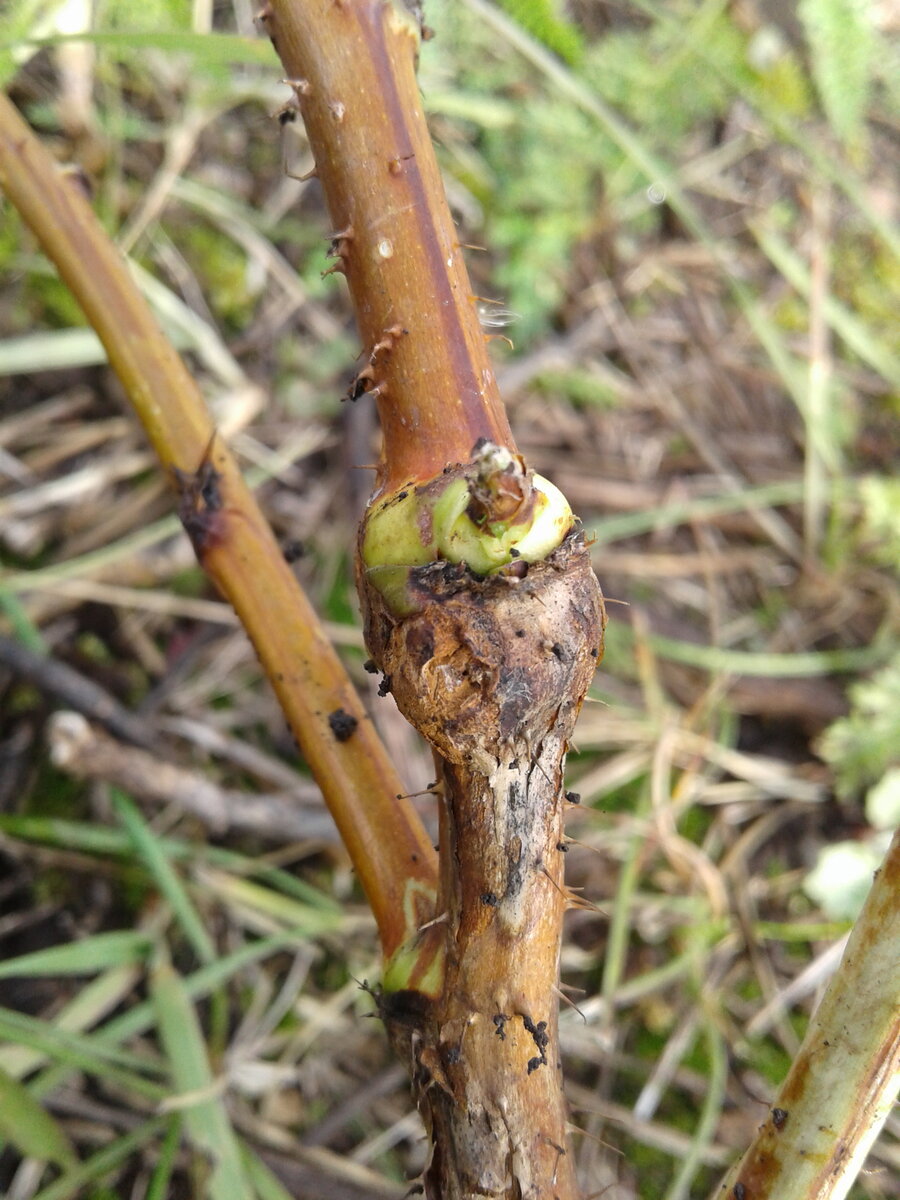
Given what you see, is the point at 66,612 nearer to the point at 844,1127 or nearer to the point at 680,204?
the point at 680,204

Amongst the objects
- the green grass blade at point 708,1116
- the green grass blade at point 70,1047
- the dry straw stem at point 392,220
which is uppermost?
the dry straw stem at point 392,220

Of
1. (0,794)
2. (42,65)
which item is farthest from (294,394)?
(0,794)

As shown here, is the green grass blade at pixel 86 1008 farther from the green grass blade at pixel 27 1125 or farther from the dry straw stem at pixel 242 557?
the dry straw stem at pixel 242 557

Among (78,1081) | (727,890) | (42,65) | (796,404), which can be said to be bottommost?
(727,890)

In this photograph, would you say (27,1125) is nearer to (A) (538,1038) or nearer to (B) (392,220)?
(A) (538,1038)

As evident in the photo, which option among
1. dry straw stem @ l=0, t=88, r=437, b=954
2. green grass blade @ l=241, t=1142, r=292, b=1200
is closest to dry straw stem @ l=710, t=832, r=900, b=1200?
dry straw stem @ l=0, t=88, r=437, b=954

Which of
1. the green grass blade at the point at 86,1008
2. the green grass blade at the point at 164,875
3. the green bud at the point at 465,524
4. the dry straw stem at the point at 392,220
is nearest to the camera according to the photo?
the green bud at the point at 465,524

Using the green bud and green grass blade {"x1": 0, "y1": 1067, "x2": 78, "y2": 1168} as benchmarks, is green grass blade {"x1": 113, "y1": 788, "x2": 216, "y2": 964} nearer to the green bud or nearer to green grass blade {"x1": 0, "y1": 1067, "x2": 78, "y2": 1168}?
green grass blade {"x1": 0, "y1": 1067, "x2": 78, "y2": 1168}

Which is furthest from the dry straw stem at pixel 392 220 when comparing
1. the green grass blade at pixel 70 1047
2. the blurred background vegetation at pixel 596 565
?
the green grass blade at pixel 70 1047
